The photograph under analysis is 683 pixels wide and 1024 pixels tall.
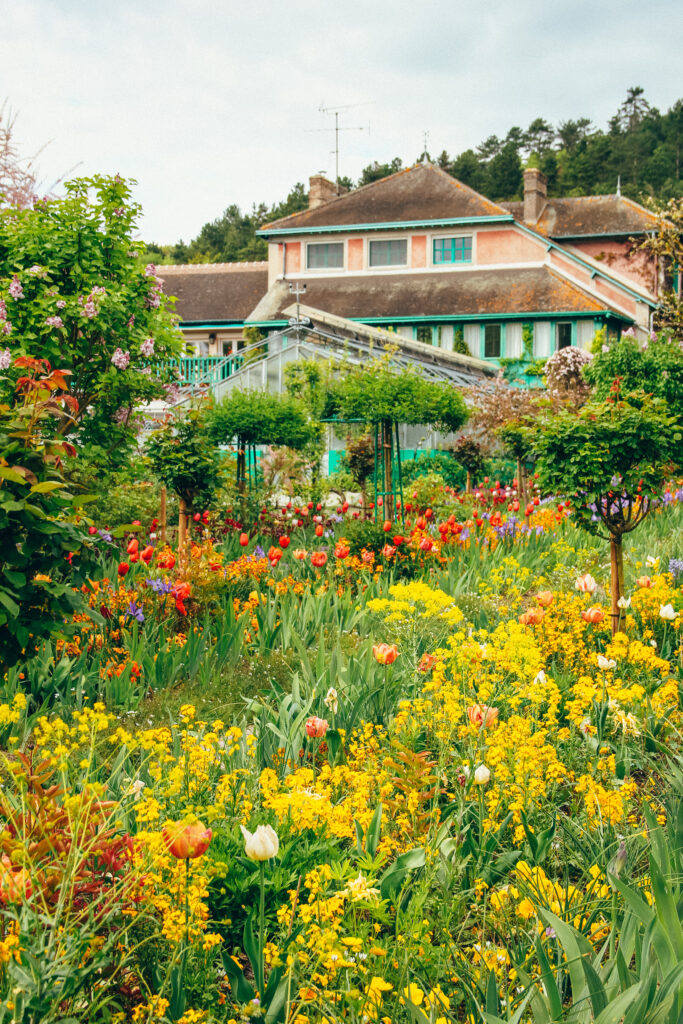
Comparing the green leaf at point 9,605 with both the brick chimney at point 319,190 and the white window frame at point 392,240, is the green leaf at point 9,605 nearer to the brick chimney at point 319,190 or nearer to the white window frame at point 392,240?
the white window frame at point 392,240

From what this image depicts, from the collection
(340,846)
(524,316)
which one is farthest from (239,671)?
(524,316)

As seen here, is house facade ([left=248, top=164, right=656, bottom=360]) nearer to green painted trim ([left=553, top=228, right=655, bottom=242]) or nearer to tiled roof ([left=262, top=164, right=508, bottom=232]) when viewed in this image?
tiled roof ([left=262, top=164, right=508, bottom=232])

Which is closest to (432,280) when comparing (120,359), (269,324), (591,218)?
(269,324)

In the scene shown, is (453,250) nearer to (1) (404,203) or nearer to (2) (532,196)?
(1) (404,203)

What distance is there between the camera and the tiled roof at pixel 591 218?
3556 centimetres

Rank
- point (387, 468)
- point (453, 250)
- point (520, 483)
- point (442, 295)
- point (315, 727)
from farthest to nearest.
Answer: point (453, 250), point (442, 295), point (520, 483), point (387, 468), point (315, 727)

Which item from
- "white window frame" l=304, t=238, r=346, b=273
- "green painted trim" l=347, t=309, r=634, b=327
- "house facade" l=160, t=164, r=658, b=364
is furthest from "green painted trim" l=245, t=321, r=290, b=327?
"white window frame" l=304, t=238, r=346, b=273

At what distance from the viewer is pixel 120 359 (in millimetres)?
7395

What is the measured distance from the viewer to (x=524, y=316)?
1045 inches

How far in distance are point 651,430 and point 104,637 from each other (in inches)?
146

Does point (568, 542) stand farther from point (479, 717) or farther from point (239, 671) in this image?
point (479, 717)

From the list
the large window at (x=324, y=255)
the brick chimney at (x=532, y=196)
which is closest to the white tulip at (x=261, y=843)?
the large window at (x=324, y=255)

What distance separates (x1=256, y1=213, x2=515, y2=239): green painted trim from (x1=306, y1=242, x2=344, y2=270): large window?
0.51 m

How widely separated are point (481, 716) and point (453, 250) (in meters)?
27.9
